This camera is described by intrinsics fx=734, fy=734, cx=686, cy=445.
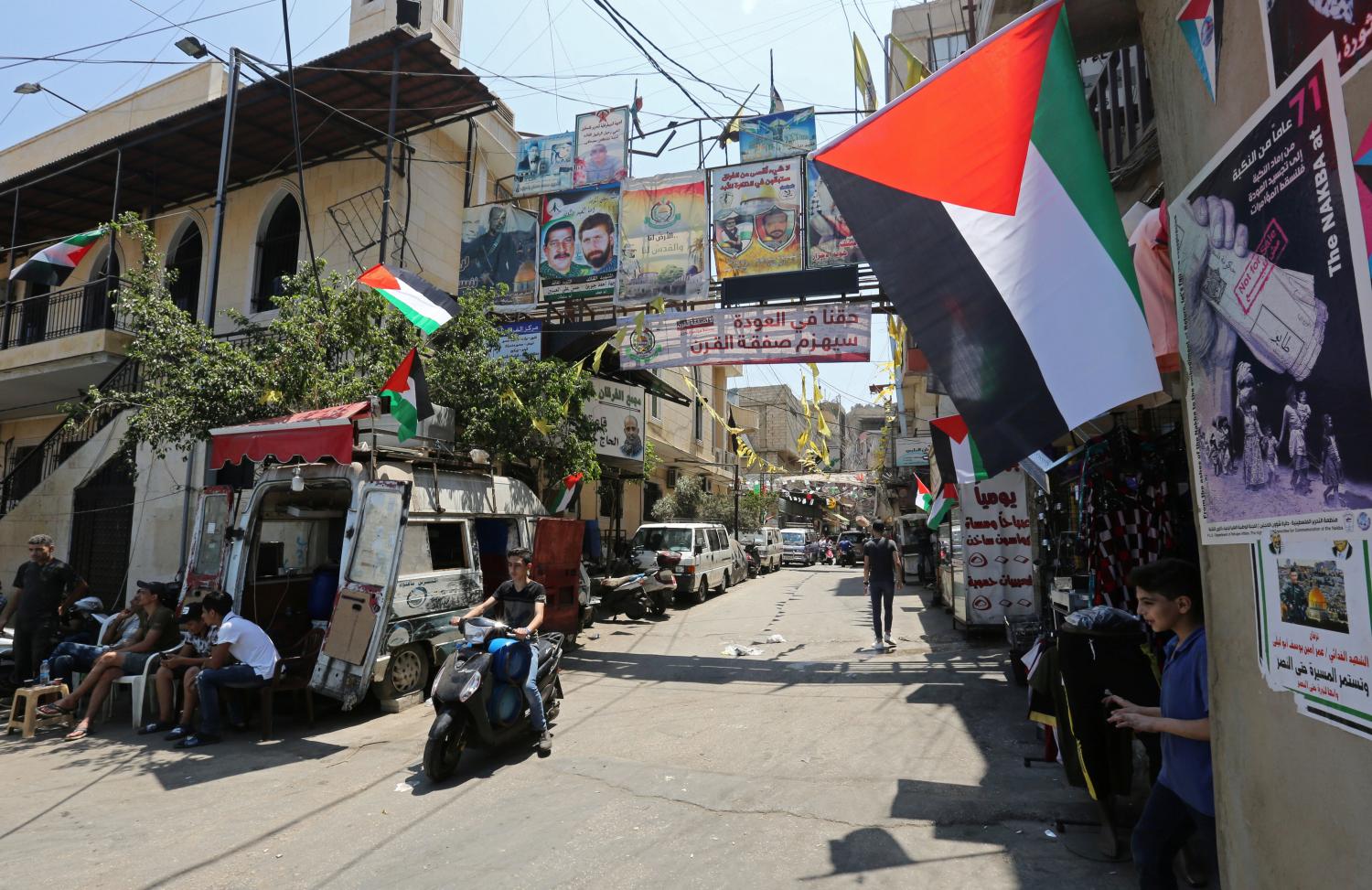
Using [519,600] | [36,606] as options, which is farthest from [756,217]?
[36,606]

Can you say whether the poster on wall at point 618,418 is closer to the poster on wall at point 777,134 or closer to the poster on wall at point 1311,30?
the poster on wall at point 777,134

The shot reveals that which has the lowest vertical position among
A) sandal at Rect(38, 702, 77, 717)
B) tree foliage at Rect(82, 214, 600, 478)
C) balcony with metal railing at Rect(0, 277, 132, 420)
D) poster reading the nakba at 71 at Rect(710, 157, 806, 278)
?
sandal at Rect(38, 702, 77, 717)

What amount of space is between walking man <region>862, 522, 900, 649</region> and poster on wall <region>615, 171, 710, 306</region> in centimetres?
564

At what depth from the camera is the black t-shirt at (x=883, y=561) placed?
10.9 m

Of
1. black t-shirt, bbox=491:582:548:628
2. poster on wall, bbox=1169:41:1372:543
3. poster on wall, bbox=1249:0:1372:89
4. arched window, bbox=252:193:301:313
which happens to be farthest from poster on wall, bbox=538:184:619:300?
poster on wall, bbox=1249:0:1372:89

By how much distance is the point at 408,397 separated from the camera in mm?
8977

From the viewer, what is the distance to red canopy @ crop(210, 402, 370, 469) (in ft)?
24.6

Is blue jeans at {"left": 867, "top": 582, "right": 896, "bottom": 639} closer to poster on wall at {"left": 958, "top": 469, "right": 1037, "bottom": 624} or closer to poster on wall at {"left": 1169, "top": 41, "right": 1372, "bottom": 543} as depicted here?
poster on wall at {"left": 958, "top": 469, "right": 1037, "bottom": 624}

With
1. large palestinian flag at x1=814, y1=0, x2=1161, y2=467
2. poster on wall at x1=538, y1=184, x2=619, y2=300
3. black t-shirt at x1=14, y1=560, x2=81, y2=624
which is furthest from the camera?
poster on wall at x1=538, y1=184, x2=619, y2=300

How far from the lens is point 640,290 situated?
565 inches

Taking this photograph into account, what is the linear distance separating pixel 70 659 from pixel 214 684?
8.11 feet

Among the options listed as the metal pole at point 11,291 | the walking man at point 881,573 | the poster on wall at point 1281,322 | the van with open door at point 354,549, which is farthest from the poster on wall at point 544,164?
the poster on wall at point 1281,322

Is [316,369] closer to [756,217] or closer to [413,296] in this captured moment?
[413,296]

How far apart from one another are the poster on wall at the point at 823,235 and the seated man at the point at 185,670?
10.5 metres
